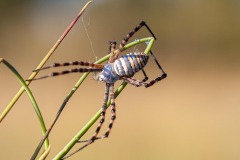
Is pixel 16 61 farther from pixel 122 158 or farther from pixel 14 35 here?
pixel 122 158

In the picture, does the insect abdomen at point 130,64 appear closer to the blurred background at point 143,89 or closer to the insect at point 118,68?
the insect at point 118,68

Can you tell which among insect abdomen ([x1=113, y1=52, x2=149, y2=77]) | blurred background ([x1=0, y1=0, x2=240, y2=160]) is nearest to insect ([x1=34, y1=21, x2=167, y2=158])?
insect abdomen ([x1=113, y1=52, x2=149, y2=77])

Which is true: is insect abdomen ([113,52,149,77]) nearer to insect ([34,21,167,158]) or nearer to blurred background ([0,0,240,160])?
insect ([34,21,167,158])

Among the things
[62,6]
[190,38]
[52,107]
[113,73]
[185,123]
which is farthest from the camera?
[62,6]

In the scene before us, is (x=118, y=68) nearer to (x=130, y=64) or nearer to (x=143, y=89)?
(x=130, y=64)

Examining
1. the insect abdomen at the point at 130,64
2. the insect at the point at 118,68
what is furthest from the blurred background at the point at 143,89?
the insect abdomen at the point at 130,64

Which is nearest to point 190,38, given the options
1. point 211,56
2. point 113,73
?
point 211,56

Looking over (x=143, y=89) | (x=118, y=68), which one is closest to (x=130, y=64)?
(x=118, y=68)
